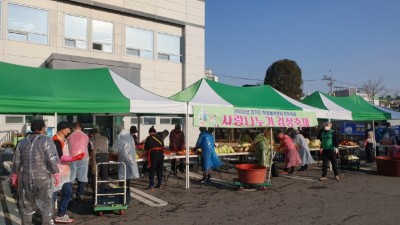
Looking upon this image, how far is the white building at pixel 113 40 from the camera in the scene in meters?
14.8

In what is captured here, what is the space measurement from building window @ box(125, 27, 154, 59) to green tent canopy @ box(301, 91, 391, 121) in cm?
818

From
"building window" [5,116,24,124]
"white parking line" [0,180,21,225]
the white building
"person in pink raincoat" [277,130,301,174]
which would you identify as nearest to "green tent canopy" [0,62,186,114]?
"white parking line" [0,180,21,225]

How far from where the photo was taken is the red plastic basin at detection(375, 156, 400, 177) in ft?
41.8

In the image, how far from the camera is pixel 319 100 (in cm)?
1505

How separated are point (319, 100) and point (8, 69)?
11288 millimetres

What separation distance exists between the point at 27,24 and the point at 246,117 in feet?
32.2

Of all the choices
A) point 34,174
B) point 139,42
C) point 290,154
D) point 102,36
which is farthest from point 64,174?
point 139,42

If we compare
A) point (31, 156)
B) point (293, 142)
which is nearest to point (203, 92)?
point (293, 142)

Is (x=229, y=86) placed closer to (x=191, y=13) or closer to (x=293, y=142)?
(x=293, y=142)

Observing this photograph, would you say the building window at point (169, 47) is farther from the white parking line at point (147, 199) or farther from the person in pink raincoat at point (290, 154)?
the white parking line at point (147, 199)

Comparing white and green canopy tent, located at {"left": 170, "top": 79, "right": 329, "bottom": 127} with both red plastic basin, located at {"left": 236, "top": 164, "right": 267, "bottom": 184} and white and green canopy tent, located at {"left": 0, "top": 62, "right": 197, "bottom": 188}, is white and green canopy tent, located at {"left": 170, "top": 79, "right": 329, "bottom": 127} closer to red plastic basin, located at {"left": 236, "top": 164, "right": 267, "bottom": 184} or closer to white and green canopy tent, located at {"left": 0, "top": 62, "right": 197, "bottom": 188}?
white and green canopy tent, located at {"left": 0, "top": 62, "right": 197, "bottom": 188}

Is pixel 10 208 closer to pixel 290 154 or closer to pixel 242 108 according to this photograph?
pixel 242 108

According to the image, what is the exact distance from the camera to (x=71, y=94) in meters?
8.07

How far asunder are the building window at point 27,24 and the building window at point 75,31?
892 mm
